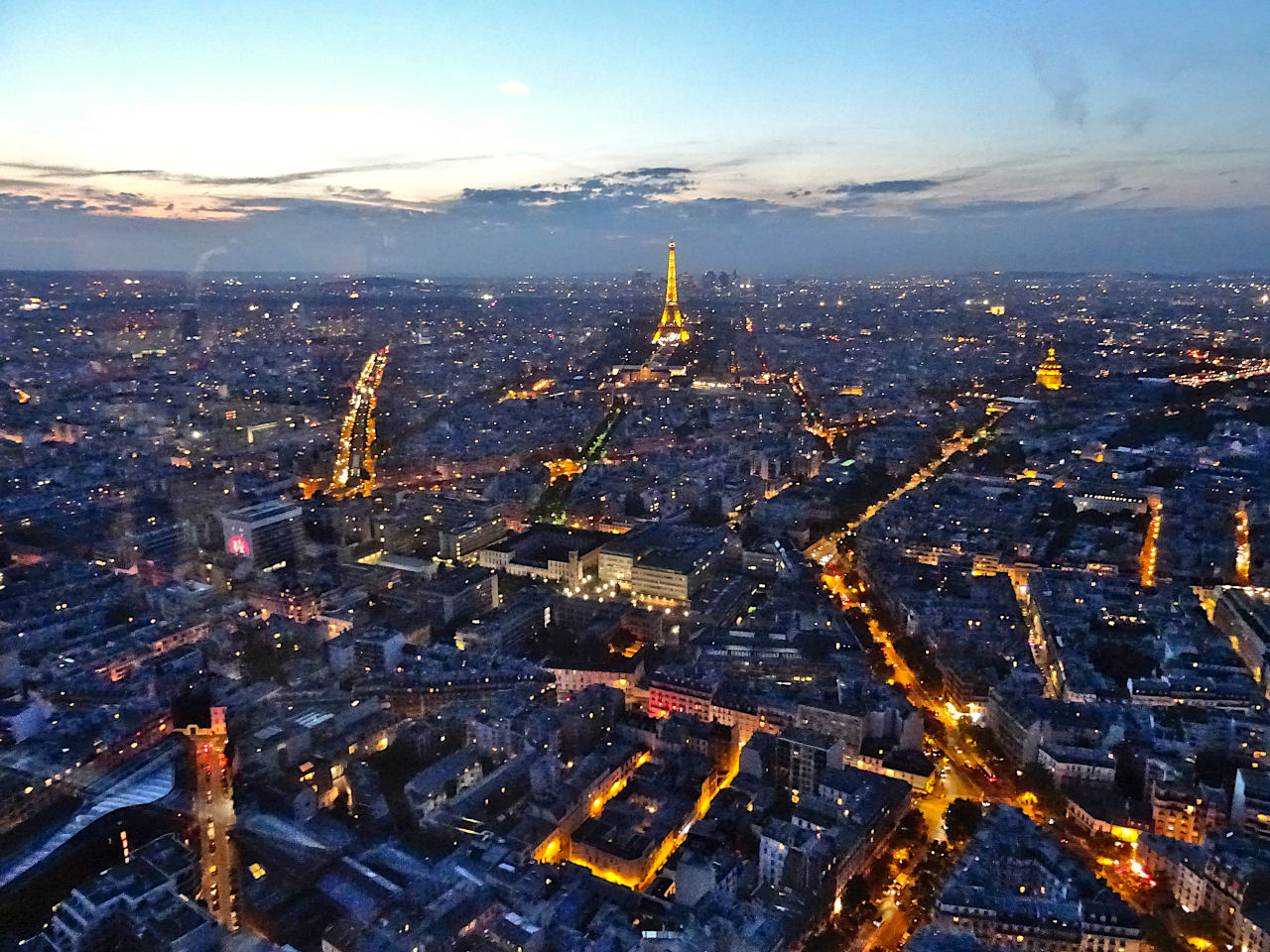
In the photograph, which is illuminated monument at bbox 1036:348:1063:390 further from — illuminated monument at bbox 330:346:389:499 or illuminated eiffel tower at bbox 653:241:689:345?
illuminated monument at bbox 330:346:389:499

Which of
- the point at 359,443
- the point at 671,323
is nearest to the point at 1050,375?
the point at 671,323

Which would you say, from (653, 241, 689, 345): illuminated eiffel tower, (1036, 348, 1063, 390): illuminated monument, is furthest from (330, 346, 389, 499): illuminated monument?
(1036, 348, 1063, 390): illuminated monument

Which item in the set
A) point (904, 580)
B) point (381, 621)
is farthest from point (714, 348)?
point (381, 621)

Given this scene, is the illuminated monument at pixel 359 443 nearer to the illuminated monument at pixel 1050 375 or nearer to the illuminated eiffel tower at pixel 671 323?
the illuminated eiffel tower at pixel 671 323

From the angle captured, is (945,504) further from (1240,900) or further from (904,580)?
(1240,900)

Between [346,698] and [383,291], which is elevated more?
[383,291]

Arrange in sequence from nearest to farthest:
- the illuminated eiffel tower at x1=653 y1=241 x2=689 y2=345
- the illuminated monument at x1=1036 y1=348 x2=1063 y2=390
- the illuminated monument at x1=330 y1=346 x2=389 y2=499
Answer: the illuminated monument at x1=330 y1=346 x2=389 y2=499 → the illuminated monument at x1=1036 y1=348 x2=1063 y2=390 → the illuminated eiffel tower at x1=653 y1=241 x2=689 y2=345
